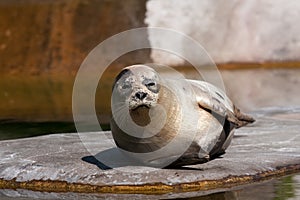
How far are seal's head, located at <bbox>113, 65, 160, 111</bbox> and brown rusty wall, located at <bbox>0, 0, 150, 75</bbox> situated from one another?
14.0 metres

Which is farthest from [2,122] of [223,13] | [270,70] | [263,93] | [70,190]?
[223,13]

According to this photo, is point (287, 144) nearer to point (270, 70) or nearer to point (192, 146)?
point (192, 146)

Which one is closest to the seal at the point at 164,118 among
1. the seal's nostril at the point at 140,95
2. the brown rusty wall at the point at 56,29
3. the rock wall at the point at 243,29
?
the seal's nostril at the point at 140,95

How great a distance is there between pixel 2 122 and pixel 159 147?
5.67m

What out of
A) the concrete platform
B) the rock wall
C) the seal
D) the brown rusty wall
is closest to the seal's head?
the seal

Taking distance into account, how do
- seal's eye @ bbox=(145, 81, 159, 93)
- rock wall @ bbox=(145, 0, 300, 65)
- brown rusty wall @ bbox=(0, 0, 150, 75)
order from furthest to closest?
brown rusty wall @ bbox=(0, 0, 150, 75), rock wall @ bbox=(145, 0, 300, 65), seal's eye @ bbox=(145, 81, 159, 93)

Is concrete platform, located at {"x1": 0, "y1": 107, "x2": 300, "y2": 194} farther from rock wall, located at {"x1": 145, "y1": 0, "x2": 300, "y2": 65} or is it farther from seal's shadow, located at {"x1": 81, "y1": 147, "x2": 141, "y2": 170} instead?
rock wall, located at {"x1": 145, "y1": 0, "x2": 300, "y2": 65}

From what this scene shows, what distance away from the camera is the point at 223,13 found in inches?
825

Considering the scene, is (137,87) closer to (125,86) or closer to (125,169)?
(125,86)

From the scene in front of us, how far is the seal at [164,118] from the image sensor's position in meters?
6.42

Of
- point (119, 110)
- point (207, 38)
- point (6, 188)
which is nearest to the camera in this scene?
point (119, 110)

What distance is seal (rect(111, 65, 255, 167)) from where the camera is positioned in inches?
253

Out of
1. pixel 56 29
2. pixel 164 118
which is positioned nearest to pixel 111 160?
pixel 164 118

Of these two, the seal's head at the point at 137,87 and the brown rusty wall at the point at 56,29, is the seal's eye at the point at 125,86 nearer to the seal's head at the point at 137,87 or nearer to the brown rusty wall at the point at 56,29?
the seal's head at the point at 137,87
